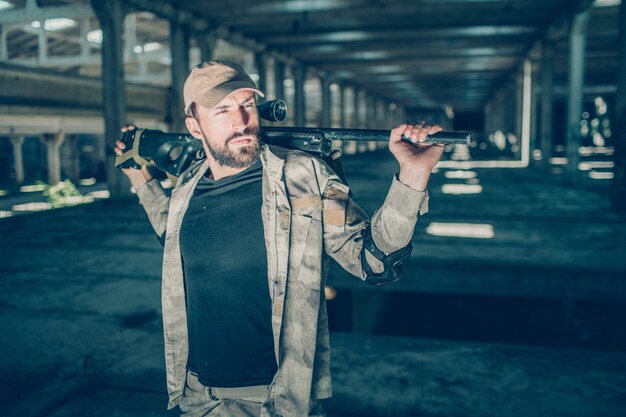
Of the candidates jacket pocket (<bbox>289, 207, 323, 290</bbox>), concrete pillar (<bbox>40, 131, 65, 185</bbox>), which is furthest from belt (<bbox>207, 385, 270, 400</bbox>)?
concrete pillar (<bbox>40, 131, 65, 185</bbox>)

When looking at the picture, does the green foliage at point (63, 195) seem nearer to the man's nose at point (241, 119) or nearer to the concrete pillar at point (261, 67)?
the concrete pillar at point (261, 67)

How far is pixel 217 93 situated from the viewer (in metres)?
1.77

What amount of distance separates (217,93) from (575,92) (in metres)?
12.8

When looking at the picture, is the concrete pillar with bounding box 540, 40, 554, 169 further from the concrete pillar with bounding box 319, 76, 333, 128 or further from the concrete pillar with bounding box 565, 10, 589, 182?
the concrete pillar with bounding box 319, 76, 333, 128

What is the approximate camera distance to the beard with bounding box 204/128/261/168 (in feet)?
5.79

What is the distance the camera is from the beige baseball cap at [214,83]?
Result: 5.83 feet

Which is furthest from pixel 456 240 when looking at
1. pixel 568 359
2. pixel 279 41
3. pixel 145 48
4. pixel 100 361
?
pixel 145 48

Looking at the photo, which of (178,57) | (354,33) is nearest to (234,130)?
(178,57)

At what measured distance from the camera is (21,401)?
2895mm

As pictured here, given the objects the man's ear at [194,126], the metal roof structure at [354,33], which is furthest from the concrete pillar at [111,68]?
the man's ear at [194,126]

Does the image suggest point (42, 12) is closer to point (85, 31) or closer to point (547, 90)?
point (85, 31)

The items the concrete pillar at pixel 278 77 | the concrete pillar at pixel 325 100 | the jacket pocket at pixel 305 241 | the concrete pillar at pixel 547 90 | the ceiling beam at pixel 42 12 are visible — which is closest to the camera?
the jacket pocket at pixel 305 241

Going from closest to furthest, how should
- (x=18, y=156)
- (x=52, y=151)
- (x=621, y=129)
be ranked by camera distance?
(x=621, y=129)
(x=52, y=151)
(x=18, y=156)

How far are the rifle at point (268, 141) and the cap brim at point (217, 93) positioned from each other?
161mm
